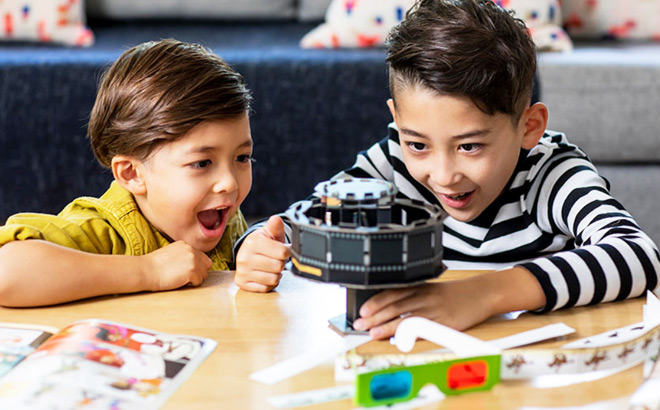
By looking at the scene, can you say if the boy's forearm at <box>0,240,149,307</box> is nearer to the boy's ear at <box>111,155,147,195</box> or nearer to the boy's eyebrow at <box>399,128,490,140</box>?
the boy's ear at <box>111,155,147,195</box>

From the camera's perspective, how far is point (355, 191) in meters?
0.79

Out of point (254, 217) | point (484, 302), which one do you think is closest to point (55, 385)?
point (484, 302)

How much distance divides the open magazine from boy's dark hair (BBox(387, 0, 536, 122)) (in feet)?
1.70

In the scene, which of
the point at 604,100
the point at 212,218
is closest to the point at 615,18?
the point at 604,100

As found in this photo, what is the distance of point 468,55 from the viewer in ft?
3.76

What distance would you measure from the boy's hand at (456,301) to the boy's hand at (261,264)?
17cm

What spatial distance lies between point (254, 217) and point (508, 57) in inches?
58.2

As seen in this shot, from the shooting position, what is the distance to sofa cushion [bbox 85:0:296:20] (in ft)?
9.32

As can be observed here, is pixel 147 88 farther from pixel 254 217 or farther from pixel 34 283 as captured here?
pixel 254 217

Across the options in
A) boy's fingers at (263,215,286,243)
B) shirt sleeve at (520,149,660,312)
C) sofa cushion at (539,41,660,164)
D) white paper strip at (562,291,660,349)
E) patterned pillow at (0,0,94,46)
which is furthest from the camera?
patterned pillow at (0,0,94,46)

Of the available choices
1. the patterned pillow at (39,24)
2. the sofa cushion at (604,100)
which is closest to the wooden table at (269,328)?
the sofa cushion at (604,100)

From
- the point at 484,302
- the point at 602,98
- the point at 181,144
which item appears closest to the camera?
the point at 484,302

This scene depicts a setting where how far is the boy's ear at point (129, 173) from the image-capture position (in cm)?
121

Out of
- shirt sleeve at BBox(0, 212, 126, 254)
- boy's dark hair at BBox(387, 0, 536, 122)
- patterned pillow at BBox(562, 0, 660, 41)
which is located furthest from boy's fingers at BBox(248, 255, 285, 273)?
patterned pillow at BBox(562, 0, 660, 41)
